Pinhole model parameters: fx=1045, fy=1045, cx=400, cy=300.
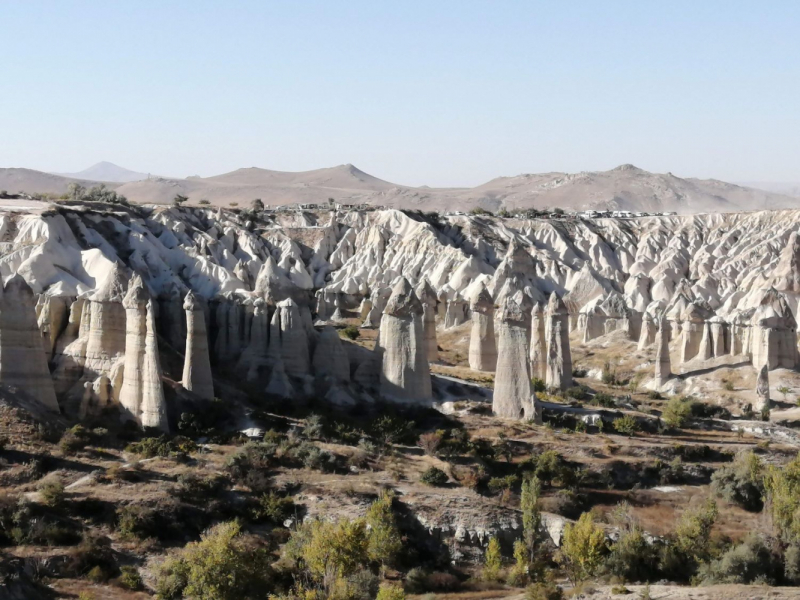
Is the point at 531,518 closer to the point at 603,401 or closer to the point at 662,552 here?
the point at 662,552

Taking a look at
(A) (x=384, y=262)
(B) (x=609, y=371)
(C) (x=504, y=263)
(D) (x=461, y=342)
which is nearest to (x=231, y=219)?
(A) (x=384, y=262)

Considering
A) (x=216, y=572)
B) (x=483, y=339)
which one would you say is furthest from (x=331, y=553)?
(x=483, y=339)

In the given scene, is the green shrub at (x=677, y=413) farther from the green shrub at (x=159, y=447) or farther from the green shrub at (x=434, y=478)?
the green shrub at (x=159, y=447)

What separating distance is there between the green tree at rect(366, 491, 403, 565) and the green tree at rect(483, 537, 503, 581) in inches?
96.4

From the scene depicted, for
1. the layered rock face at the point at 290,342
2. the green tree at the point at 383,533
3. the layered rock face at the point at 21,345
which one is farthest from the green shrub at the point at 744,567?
the layered rock face at the point at 21,345

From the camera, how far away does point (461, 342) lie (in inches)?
2500

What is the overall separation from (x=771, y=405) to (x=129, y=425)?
97.3ft

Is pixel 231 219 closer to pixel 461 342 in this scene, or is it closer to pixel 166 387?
pixel 461 342

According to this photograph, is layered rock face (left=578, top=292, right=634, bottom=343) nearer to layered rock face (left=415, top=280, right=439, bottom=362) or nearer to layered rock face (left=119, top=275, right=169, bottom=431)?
layered rock face (left=415, top=280, right=439, bottom=362)

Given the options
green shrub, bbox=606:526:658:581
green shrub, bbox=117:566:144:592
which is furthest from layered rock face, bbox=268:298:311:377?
green shrub, bbox=606:526:658:581

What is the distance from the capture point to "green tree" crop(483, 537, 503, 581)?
28438 mm

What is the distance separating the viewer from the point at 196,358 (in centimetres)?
3800

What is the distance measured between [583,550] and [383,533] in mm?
5409

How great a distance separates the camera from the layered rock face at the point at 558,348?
47750 mm
